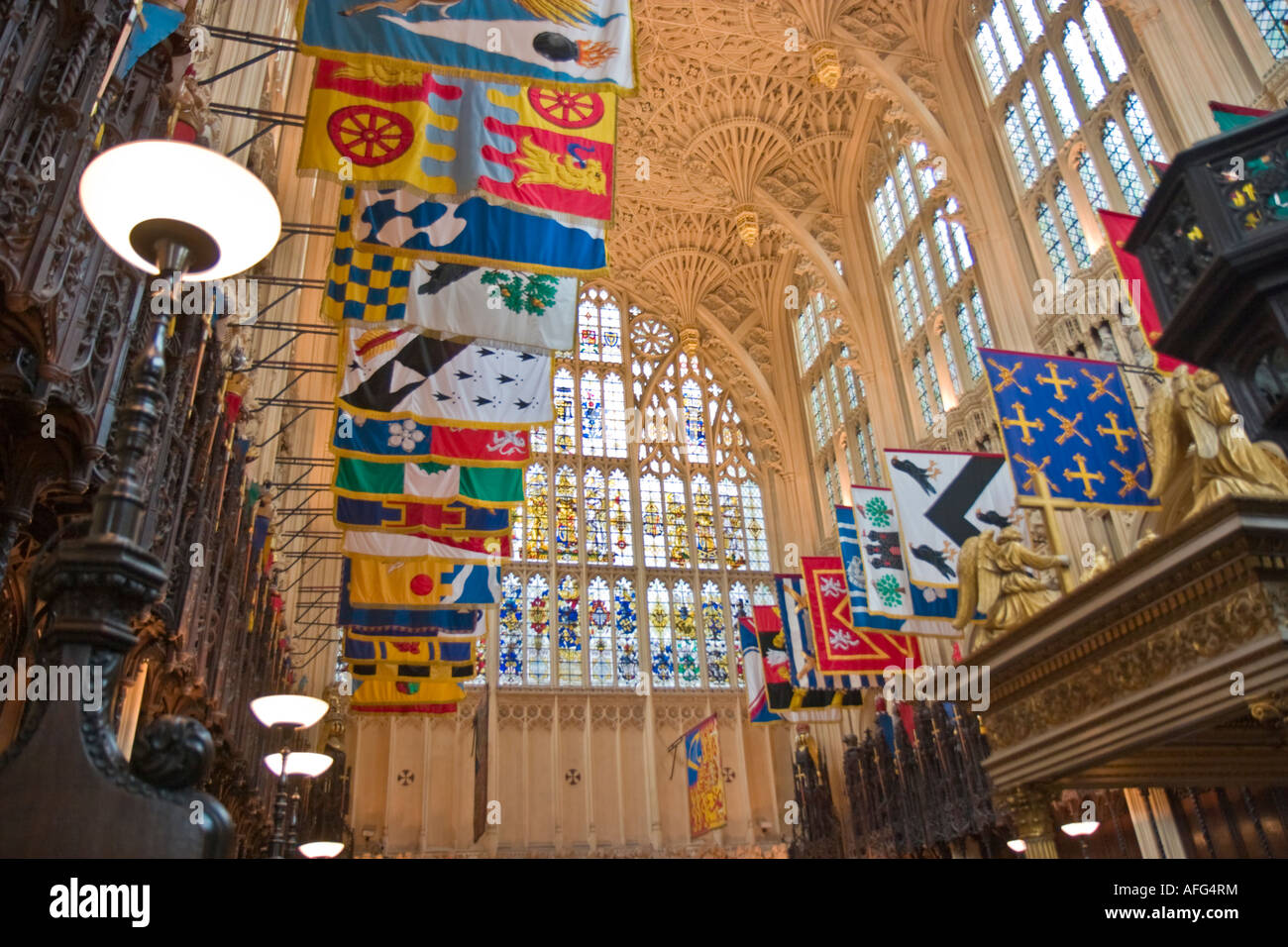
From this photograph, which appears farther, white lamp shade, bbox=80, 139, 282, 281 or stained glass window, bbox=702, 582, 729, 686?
stained glass window, bbox=702, 582, 729, 686

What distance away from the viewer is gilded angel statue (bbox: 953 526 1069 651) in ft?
21.5

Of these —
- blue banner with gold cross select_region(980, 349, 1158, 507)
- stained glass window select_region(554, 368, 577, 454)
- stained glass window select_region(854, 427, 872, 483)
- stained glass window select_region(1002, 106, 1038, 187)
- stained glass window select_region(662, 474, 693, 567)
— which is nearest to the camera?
blue banner with gold cross select_region(980, 349, 1158, 507)

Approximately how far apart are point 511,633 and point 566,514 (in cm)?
441

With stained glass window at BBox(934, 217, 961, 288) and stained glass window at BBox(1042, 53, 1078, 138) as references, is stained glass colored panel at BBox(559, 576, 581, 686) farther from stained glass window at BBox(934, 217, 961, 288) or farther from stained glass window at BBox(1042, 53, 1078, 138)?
stained glass window at BBox(1042, 53, 1078, 138)

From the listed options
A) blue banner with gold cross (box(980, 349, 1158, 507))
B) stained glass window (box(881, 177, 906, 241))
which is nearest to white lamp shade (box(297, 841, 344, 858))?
blue banner with gold cross (box(980, 349, 1158, 507))

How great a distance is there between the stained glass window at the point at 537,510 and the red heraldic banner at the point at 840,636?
1295 centimetres

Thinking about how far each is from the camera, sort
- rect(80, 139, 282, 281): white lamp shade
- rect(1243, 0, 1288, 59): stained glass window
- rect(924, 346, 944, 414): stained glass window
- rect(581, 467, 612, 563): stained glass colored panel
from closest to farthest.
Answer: rect(80, 139, 282, 281): white lamp shade < rect(1243, 0, 1288, 59): stained glass window < rect(924, 346, 944, 414): stained glass window < rect(581, 467, 612, 563): stained glass colored panel

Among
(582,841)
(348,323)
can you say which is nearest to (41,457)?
(348,323)

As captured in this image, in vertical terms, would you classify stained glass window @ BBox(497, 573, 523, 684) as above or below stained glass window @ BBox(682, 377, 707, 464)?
below

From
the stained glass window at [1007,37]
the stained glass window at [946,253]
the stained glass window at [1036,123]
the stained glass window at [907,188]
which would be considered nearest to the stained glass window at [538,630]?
the stained glass window at [946,253]

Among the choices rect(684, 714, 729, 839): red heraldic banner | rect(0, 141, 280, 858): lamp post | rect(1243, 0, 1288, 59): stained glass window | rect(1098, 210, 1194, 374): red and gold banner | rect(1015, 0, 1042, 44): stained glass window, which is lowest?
rect(0, 141, 280, 858): lamp post

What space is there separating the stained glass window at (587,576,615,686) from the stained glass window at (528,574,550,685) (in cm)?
130

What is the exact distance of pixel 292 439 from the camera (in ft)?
64.0
